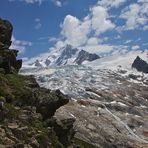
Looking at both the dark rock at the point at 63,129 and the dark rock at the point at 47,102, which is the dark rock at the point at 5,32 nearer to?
the dark rock at the point at 47,102

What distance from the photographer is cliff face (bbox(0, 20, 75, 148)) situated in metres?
36.8

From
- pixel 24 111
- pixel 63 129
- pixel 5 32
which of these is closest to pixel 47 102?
pixel 63 129

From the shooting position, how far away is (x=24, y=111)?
42.6 meters

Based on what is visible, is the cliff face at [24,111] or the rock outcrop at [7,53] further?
the rock outcrop at [7,53]

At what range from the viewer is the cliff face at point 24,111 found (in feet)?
121

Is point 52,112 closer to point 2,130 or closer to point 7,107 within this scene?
point 7,107

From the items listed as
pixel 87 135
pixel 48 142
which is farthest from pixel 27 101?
pixel 87 135

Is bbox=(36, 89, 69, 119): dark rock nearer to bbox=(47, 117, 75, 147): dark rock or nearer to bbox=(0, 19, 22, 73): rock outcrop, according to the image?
bbox=(47, 117, 75, 147): dark rock

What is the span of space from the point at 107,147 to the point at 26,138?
465 feet

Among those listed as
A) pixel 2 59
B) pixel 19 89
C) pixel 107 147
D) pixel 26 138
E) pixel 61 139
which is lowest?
pixel 107 147

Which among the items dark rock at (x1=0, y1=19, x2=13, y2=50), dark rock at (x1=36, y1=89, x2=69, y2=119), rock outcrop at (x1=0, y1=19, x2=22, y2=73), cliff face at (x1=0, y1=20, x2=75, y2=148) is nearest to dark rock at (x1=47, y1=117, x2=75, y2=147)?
cliff face at (x1=0, y1=20, x2=75, y2=148)

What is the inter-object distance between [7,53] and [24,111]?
14.3 m

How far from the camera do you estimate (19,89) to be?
4725cm

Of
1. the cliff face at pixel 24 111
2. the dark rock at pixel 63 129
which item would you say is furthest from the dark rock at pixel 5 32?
the dark rock at pixel 63 129
